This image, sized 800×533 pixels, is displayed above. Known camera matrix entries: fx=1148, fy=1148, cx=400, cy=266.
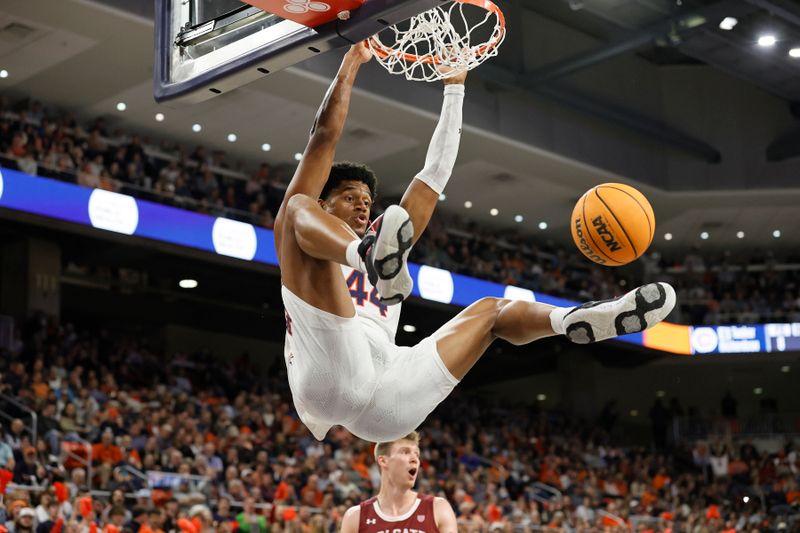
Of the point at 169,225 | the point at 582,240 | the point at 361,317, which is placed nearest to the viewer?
the point at 361,317

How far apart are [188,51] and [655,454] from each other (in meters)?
25.2

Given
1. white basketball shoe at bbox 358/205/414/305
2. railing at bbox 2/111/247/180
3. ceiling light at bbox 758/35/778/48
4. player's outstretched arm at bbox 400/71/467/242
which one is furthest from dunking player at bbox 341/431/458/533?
ceiling light at bbox 758/35/778/48

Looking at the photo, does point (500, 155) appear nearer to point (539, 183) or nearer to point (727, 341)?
point (539, 183)

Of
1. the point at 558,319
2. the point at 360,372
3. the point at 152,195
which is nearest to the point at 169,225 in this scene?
the point at 152,195

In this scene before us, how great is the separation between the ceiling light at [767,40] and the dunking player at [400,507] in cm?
1868

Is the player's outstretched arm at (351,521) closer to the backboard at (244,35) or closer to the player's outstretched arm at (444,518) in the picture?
the player's outstretched arm at (444,518)

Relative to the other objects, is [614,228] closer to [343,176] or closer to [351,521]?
[343,176]

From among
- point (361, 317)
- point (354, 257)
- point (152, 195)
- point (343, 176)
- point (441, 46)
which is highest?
point (152, 195)

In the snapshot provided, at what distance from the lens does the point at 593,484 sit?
2431cm

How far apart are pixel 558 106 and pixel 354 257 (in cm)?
2258

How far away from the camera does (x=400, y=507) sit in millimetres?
7594

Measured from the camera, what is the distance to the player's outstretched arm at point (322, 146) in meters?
5.81

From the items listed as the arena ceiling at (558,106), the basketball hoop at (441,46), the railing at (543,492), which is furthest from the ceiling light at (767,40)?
the basketball hoop at (441,46)

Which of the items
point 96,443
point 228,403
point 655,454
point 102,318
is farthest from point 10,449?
point 655,454
